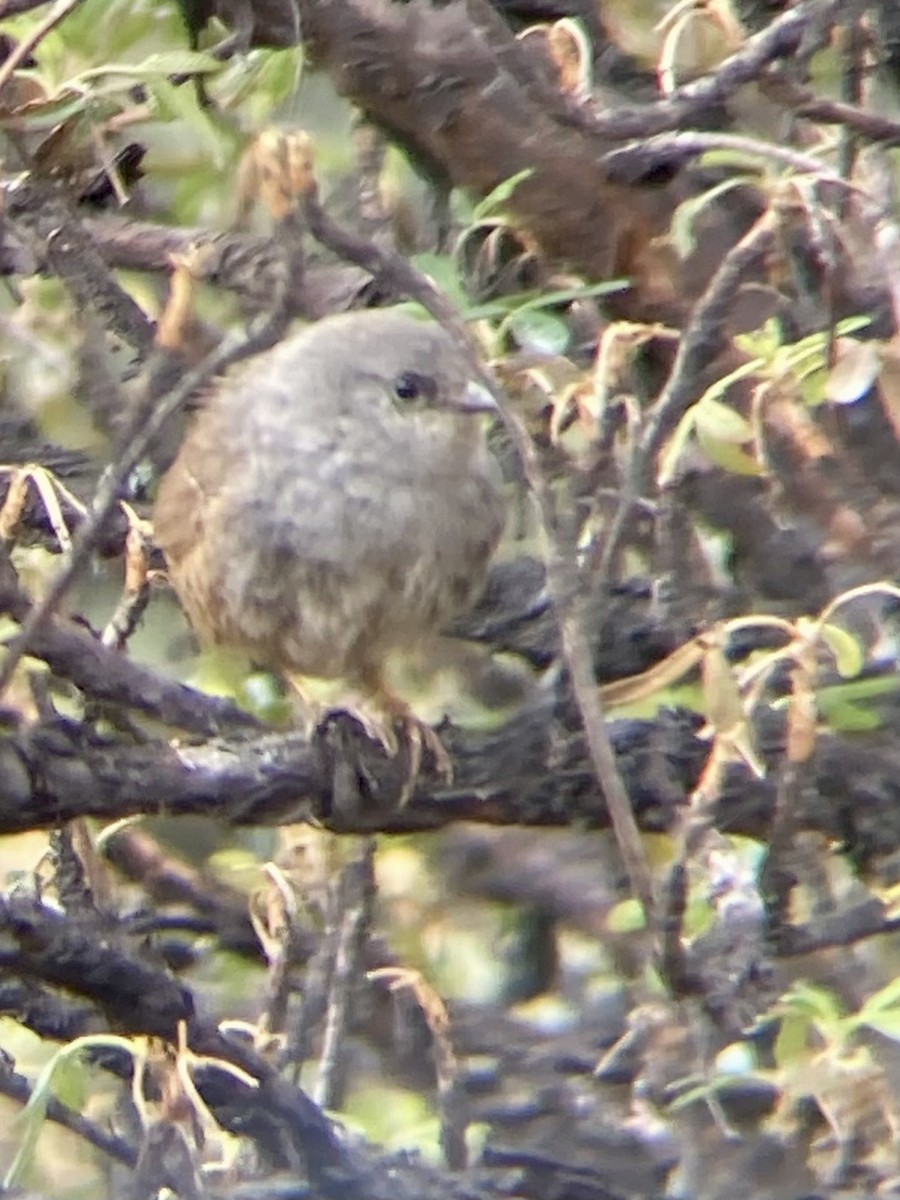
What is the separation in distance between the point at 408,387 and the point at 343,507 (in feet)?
0.88

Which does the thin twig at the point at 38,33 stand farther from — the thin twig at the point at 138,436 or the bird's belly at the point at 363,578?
the bird's belly at the point at 363,578

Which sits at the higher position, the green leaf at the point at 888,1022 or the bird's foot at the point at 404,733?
the green leaf at the point at 888,1022

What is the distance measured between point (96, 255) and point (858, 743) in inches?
51.3

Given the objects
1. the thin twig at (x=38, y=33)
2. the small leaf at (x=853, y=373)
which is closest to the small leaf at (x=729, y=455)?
the small leaf at (x=853, y=373)

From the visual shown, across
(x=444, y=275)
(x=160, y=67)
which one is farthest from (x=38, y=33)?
(x=444, y=275)

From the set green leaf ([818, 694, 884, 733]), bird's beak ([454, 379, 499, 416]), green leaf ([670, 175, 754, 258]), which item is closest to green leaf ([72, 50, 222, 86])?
green leaf ([670, 175, 754, 258])

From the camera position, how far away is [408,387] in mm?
3709

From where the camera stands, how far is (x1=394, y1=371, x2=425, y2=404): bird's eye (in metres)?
3.69

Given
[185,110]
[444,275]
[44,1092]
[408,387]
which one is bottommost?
[408,387]

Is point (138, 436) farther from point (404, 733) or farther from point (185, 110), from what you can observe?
point (404, 733)

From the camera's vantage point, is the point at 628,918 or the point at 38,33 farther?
the point at 628,918

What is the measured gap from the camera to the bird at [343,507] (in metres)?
3.51

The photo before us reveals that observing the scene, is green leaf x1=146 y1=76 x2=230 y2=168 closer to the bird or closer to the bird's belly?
the bird

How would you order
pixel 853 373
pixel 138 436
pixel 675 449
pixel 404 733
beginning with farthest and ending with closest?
pixel 404 733 < pixel 675 449 < pixel 853 373 < pixel 138 436
